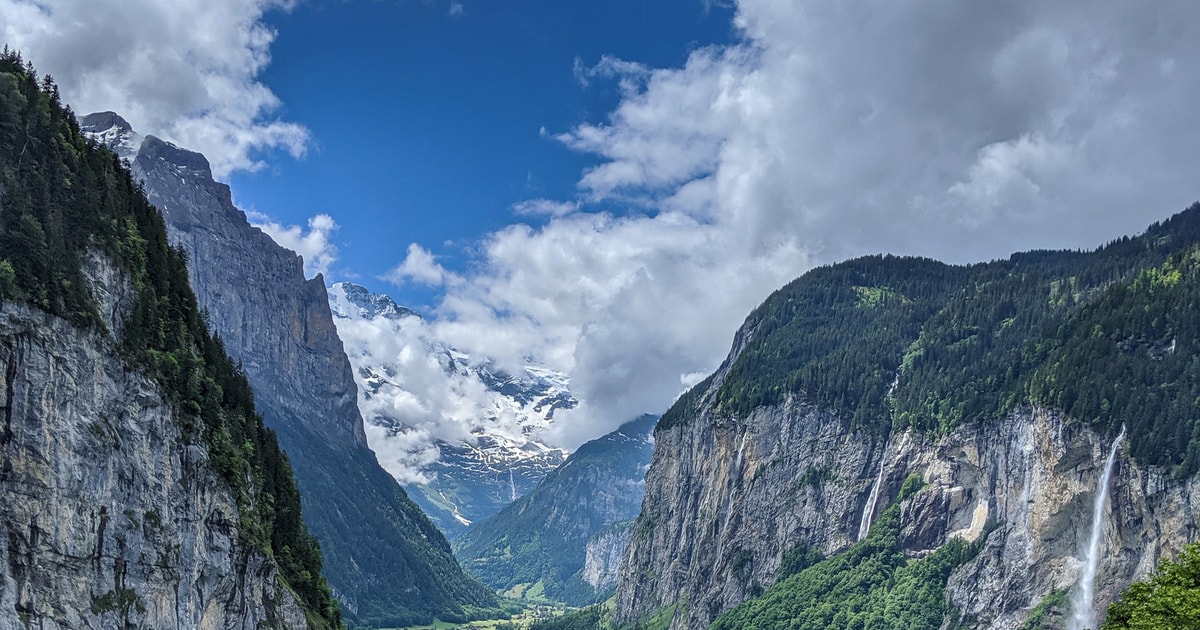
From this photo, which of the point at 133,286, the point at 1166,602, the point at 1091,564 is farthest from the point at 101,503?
the point at 1091,564

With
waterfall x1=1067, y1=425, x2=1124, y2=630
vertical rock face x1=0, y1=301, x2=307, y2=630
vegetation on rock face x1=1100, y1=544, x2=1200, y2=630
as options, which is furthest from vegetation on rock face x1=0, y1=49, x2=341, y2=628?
waterfall x1=1067, y1=425, x2=1124, y2=630

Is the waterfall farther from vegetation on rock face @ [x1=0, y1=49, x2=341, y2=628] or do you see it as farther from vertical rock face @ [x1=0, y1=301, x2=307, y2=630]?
vertical rock face @ [x1=0, y1=301, x2=307, y2=630]

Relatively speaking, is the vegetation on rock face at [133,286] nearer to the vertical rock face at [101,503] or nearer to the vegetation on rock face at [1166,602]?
the vertical rock face at [101,503]

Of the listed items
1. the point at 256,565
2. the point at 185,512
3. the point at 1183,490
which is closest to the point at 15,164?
the point at 185,512

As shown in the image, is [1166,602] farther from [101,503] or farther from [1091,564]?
[1091,564]

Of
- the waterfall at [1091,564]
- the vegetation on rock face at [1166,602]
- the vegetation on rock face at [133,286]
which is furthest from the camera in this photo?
the waterfall at [1091,564]

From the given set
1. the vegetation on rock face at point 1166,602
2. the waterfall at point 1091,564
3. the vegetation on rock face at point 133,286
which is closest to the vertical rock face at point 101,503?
the vegetation on rock face at point 133,286
